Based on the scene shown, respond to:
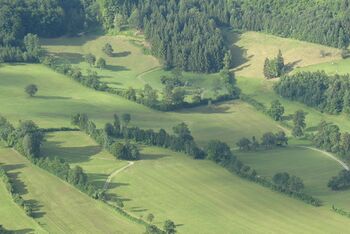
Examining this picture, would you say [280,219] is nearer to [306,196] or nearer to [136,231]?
[306,196]

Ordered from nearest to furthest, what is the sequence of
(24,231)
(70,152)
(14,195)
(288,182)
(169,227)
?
(169,227) → (24,231) → (14,195) → (288,182) → (70,152)

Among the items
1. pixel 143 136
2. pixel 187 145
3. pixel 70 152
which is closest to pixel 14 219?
pixel 70 152

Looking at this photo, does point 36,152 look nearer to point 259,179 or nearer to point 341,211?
point 259,179

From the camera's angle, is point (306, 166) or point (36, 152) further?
point (306, 166)

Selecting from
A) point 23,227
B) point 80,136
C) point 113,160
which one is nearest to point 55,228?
point 23,227

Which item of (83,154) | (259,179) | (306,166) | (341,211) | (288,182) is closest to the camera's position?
(341,211)

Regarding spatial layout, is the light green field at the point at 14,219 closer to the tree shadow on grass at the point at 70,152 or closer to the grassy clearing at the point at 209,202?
the grassy clearing at the point at 209,202

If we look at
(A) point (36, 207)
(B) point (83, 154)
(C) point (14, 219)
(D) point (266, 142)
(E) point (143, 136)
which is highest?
(E) point (143, 136)

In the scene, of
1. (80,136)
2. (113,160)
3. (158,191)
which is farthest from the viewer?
(80,136)
